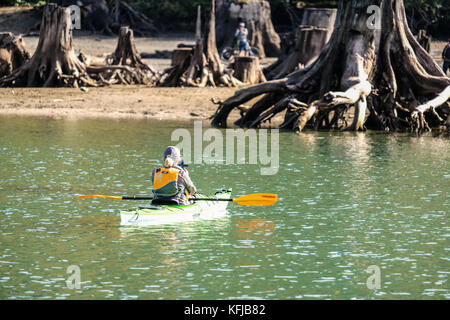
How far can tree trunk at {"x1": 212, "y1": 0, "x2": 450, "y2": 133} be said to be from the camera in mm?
23969

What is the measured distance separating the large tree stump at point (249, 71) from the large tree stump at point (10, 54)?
748 centimetres

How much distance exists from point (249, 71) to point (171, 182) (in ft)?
63.6

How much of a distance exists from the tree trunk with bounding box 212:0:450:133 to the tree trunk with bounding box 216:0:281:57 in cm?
1470

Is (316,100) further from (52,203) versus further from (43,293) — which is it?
(43,293)

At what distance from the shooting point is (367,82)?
2388 centimetres

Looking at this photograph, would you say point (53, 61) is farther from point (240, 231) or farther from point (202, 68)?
point (240, 231)

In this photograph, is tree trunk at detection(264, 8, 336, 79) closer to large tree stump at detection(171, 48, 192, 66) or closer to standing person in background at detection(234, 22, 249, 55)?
large tree stump at detection(171, 48, 192, 66)

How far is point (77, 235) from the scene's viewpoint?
506 inches

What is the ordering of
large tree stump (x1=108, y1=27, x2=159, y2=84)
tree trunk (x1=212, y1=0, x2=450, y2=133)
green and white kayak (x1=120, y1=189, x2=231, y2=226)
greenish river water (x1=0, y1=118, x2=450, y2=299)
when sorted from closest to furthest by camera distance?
greenish river water (x1=0, y1=118, x2=450, y2=299) → green and white kayak (x1=120, y1=189, x2=231, y2=226) → tree trunk (x1=212, y1=0, x2=450, y2=133) → large tree stump (x1=108, y1=27, x2=159, y2=84)

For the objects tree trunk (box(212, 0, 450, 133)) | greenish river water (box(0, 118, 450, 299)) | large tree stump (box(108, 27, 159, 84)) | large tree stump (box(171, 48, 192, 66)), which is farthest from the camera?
large tree stump (box(108, 27, 159, 84))

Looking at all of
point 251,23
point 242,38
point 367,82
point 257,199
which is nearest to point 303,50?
point 242,38

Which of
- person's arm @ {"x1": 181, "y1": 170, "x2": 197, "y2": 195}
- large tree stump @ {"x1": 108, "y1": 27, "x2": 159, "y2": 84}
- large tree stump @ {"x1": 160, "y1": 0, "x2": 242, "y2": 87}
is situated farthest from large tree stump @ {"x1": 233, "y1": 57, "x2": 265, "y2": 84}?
person's arm @ {"x1": 181, "y1": 170, "x2": 197, "y2": 195}

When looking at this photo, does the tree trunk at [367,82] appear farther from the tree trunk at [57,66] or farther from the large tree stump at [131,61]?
the large tree stump at [131,61]
